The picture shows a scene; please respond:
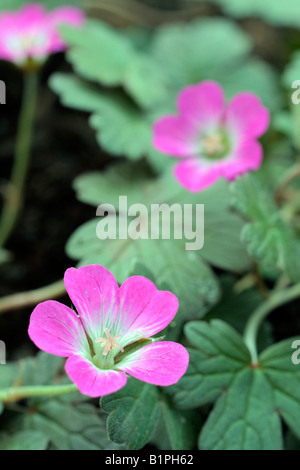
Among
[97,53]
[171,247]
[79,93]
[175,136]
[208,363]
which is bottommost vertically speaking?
[208,363]

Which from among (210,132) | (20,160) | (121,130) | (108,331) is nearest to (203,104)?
(210,132)

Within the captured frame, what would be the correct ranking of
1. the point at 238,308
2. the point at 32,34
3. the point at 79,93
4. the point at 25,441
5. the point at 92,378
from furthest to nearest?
the point at 32,34 < the point at 79,93 < the point at 238,308 < the point at 25,441 < the point at 92,378

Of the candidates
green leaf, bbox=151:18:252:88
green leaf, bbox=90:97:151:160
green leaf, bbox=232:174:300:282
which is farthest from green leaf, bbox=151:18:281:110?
green leaf, bbox=232:174:300:282

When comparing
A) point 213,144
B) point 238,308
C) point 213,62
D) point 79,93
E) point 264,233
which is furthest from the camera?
point 213,62

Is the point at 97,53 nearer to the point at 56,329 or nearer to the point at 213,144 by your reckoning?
the point at 213,144

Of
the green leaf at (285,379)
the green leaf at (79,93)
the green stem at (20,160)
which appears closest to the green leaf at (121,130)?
the green leaf at (79,93)

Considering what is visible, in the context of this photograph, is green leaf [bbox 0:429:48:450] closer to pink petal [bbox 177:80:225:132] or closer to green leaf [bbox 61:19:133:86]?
pink petal [bbox 177:80:225:132]

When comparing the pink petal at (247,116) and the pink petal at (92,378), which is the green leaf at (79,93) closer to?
the pink petal at (247,116)

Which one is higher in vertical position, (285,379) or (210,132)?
(210,132)

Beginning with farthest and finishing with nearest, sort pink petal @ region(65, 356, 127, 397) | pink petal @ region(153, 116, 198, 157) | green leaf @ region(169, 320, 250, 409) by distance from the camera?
1. pink petal @ region(153, 116, 198, 157)
2. green leaf @ region(169, 320, 250, 409)
3. pink petal @ region(65, 356, 127, 397)
